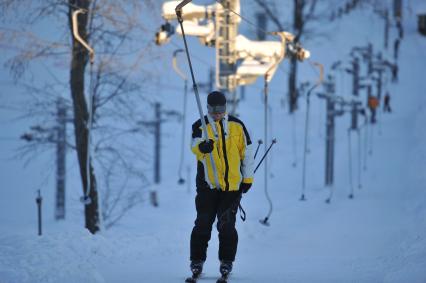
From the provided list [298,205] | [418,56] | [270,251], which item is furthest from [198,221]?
[418,56]

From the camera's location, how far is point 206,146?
6445mm

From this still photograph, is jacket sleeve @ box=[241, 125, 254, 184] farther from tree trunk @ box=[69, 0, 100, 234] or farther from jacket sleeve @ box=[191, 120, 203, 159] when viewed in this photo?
tree trunk @ box=[69, 0, 100, 234]

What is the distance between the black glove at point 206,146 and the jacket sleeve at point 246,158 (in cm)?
38

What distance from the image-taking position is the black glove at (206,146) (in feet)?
21.1

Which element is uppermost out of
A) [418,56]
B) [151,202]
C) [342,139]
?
[418,56]

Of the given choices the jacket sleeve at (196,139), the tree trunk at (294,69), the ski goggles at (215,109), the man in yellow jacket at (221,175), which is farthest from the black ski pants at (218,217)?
the tree trunk at (294,69)

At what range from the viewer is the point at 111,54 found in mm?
13383

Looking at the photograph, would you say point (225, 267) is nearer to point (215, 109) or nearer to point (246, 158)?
point (246, 158)

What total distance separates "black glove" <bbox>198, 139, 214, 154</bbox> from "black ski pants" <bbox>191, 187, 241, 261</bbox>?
0.45 m

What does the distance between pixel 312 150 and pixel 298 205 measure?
35.6ft

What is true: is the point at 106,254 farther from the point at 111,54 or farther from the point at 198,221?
the point at 111,54

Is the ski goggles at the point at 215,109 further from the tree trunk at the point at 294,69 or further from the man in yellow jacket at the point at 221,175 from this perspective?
the tree trunk at the point at 294,69

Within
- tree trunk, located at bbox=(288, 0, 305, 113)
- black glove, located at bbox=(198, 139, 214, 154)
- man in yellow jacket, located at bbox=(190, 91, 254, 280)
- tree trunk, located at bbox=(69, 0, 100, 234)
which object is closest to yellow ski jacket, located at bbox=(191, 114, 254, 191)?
man in yellow jacket, located at bbox=(190, 91, 254, 280)

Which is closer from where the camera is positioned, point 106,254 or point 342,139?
point 106,254
